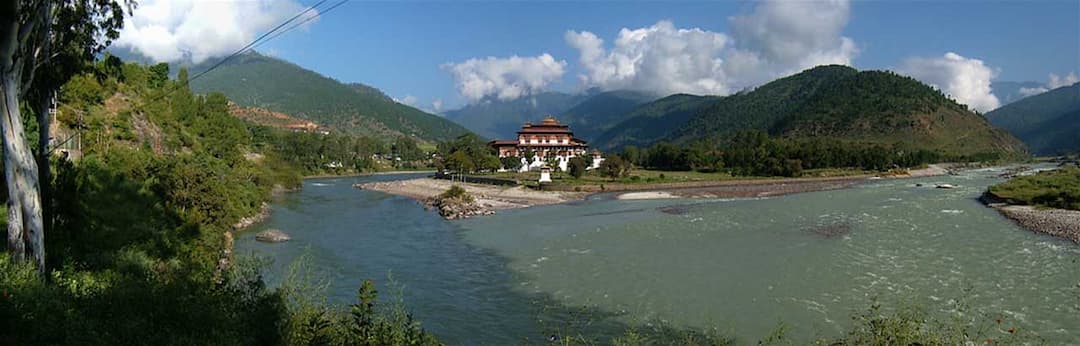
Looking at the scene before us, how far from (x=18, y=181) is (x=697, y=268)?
15182mm

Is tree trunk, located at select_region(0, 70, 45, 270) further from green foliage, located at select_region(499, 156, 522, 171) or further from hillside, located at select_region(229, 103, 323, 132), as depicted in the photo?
hillside, located at select_region(229, 103, 323, 132)

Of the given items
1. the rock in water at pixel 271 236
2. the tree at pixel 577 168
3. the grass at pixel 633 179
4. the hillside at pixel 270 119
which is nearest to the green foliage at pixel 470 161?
the grass at pixel 633 179

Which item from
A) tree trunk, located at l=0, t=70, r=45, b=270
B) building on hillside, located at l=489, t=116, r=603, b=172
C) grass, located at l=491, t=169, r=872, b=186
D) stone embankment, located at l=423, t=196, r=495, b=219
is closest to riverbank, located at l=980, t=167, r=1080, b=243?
grass, located at l=491, t=169, r=872, b=186

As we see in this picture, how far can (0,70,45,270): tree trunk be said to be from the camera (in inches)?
289

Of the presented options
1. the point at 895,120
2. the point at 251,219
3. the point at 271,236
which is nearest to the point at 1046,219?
the point at 271,236

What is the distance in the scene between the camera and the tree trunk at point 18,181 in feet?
24.1

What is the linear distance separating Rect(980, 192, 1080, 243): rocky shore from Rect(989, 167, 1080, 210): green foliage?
3.80ft

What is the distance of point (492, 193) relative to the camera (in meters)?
49.3

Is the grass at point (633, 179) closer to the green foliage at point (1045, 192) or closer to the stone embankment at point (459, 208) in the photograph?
the stone embankment at point (459, 208)

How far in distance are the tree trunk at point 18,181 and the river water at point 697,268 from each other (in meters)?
6.39

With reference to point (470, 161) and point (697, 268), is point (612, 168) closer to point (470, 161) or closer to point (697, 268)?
point (470, 161)

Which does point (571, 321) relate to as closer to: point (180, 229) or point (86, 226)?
point (86, 226)

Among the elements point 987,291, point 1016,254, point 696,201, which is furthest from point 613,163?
point 987,291

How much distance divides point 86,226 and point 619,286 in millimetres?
11233
